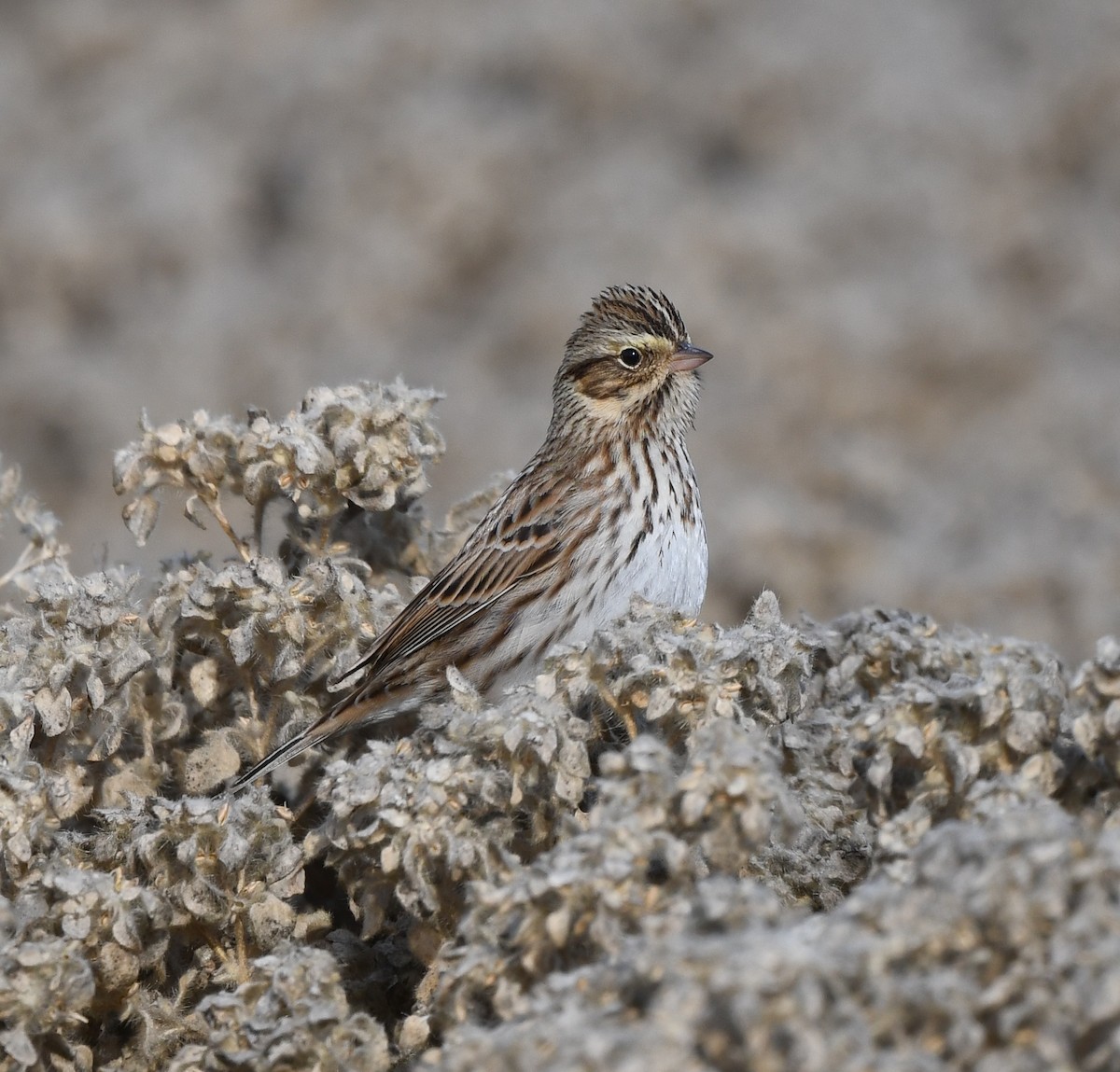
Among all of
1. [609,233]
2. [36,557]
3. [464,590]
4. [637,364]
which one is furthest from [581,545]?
[609,233]

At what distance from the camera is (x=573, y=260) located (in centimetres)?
1231

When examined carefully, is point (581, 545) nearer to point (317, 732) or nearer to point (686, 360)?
point (686, 360)

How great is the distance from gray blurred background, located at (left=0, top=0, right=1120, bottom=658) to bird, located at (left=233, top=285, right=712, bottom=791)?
376cm

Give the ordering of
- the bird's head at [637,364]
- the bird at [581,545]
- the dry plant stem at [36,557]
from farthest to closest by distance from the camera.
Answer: the bird's head at [637,364] → the bird at [581,545] → the dry plant stem at [36,557]

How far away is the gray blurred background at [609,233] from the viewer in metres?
11.1

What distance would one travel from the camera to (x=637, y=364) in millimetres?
6344

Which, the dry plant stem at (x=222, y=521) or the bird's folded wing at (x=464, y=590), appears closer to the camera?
the dry plant stem at (x=222, y=521)

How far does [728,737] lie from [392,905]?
1.36 meters

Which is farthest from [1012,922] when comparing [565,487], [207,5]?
[207,5]

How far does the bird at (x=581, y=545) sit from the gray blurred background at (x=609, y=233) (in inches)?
148

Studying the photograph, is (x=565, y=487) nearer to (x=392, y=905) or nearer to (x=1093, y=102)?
(x=392, y=905)

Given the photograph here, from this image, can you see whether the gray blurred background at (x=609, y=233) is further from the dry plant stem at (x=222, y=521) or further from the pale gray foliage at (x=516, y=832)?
the pale gray foliage at (x=516, y=832)

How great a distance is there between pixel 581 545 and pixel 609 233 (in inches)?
276

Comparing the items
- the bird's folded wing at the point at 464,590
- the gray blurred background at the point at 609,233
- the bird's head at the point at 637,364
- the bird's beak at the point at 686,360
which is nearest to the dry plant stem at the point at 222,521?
the bird's folded wing at the point at 464,590
